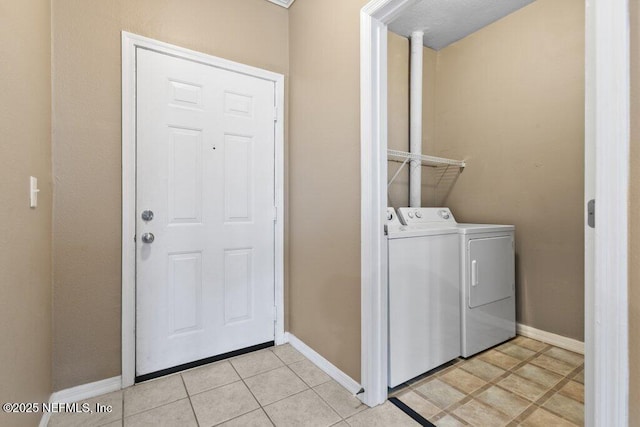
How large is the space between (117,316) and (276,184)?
1318mm

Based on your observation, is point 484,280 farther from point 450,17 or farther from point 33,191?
point 33,191

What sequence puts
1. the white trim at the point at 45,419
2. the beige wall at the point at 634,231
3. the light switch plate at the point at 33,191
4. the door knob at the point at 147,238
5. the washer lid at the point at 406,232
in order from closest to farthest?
the beige wall at the point at 634,231, the light switch plate at the point at 33,191, the white trim at the point at 45,419, the washer lid at the point at 406,232, the door knob at the point at 147,238

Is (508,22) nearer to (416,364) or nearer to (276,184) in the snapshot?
(276,184)

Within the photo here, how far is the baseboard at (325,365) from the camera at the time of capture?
5.67 ft

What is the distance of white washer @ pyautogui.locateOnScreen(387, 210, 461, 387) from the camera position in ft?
5.65

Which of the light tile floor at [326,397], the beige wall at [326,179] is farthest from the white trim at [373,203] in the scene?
the light tile floor at [326,397]

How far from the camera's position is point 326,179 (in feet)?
6.42

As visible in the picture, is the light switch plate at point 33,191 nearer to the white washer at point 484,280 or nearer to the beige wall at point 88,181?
the beige wall at point 88,181

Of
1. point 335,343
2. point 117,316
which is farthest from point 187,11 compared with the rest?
point 335,343

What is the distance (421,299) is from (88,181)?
6.80 ft

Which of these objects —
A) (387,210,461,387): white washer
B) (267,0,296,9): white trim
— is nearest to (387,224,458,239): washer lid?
(387,210,461,387): white washer

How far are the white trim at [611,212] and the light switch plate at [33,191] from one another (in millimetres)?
2004

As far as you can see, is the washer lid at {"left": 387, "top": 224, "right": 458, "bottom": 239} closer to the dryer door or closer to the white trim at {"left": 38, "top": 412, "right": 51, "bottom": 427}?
the dryer door

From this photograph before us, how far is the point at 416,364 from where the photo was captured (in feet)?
5.99
